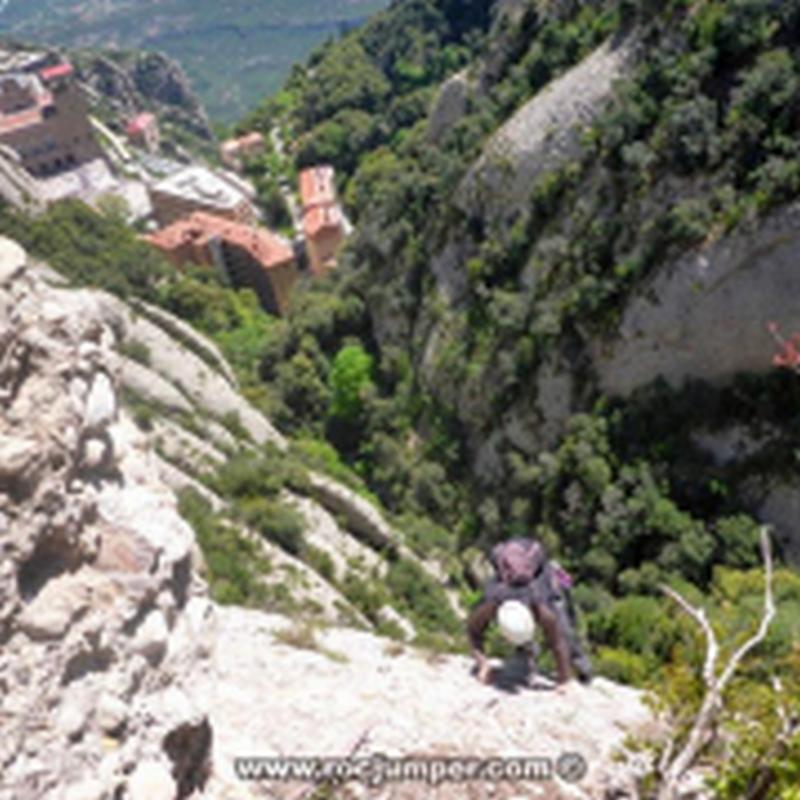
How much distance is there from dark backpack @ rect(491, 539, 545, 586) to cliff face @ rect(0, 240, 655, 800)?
206 cm

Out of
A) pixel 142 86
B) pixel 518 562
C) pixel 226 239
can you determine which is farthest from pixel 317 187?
pixel 142 86

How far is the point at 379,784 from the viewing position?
10945 mm

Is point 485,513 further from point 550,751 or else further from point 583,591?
point 550,751

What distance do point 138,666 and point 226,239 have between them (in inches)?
2104

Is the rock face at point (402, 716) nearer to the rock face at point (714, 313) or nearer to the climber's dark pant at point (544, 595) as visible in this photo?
the climber's dark pant at point (544, 595)

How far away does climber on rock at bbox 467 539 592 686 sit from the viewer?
40.2 feet

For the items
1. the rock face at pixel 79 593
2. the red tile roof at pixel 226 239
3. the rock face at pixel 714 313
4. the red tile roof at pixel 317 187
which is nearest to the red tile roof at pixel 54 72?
the red tile roof at pixel 317 187

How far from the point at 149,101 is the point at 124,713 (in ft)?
466

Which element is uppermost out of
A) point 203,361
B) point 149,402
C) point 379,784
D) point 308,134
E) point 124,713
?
point 308,134

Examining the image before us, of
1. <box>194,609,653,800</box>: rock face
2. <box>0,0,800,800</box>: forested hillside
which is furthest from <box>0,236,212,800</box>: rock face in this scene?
<box>0,0,800,800</box>: forested hillside

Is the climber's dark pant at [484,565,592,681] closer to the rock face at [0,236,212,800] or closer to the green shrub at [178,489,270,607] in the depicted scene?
the rock face at [0,236,212,800]

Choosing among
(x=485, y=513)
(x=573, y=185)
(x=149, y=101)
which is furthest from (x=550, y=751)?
(x=149, y=101)

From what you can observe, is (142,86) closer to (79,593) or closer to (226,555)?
(226,555)

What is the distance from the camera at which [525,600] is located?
12.6 m
